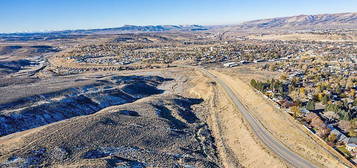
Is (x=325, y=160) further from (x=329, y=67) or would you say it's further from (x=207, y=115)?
(x=329, y=67)

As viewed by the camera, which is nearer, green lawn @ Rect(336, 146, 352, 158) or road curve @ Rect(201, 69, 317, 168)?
road curve @ Rect(201, 69, 317, 168)

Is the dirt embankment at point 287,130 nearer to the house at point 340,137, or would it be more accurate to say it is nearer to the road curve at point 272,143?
the road curve at point 272,143

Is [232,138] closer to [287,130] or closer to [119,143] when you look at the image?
[287,130]

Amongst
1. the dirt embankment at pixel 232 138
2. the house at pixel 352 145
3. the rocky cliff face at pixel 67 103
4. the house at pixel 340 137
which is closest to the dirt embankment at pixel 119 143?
the dirt embankment at pixel 232 138

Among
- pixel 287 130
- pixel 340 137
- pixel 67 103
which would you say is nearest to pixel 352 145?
pixel 340 137

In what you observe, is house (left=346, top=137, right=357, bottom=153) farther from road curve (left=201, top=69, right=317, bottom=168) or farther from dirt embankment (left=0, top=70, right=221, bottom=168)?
dirt embankment (left=0, top=70, right=221, bottom=168)

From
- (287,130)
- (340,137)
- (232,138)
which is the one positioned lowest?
(232,138)

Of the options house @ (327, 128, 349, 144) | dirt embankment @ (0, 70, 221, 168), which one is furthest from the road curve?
house @ (327, 128, 349, 144)
